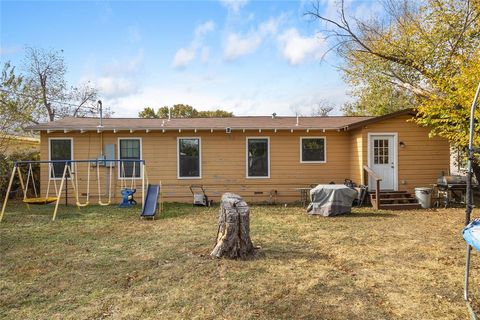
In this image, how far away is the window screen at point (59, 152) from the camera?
Result: 11.1 metres

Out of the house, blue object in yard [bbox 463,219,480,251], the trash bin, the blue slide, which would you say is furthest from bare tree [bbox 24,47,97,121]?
blue object in yard [bbox 463,219,480,251]

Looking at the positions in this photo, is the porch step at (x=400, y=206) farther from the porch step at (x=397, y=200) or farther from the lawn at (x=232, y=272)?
the lawn at (x=232, y=272)

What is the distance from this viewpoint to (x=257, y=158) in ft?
37.5

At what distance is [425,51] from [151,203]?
11.1 metres

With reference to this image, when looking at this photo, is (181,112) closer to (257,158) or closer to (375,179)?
(257,158)

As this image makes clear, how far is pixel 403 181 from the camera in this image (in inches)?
413

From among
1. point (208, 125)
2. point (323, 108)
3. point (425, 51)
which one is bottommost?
point (208, 125)

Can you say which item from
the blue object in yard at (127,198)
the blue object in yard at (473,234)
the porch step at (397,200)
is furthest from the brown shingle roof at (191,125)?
the blue object in yard at (473,234)

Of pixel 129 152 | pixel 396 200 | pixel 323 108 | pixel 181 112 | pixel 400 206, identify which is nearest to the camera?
pixel 400 206

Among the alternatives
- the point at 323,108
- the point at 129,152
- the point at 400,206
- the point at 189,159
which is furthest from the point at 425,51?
the point at 323,108

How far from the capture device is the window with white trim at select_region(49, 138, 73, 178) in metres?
11.1

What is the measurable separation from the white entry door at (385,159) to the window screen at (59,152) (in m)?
9.93

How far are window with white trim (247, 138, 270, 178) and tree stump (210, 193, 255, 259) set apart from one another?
21.0ft

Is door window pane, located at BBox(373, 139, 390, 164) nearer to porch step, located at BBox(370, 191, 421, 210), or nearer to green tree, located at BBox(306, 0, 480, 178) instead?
porch step, located at BBox(370, 191, 421, 210)
